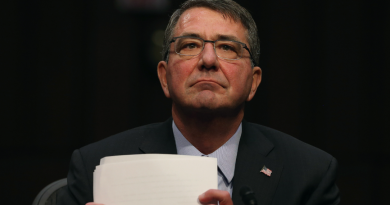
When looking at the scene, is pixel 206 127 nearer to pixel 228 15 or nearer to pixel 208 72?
pixel 208 72

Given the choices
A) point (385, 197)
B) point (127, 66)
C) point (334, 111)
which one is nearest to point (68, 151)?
point (127, 66)

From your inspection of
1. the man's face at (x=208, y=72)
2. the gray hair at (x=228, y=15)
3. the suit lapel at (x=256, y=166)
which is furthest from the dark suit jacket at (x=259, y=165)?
the gray hair at (x=228, y=15)

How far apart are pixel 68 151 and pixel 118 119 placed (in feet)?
1.69

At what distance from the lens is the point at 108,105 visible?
10.4ft

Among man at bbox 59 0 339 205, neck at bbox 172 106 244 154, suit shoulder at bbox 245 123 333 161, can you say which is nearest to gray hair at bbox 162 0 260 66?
man at bbox 59 0 339 205

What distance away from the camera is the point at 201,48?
146 cm

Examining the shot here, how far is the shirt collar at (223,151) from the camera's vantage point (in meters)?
1.52

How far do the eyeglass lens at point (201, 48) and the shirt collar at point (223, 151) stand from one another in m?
0.36

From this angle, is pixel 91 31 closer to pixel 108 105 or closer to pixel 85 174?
pixel 108 105

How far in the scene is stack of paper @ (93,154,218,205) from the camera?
102 cm

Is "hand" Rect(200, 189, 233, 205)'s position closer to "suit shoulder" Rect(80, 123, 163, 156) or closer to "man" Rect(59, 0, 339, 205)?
"man" Rect(59, 0, 339, 205)

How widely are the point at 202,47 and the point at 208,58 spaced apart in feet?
0.26

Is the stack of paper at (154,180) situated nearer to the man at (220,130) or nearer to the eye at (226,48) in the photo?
the man at (220,130)

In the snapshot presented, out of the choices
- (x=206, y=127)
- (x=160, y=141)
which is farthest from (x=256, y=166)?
(x=160, y=141)
